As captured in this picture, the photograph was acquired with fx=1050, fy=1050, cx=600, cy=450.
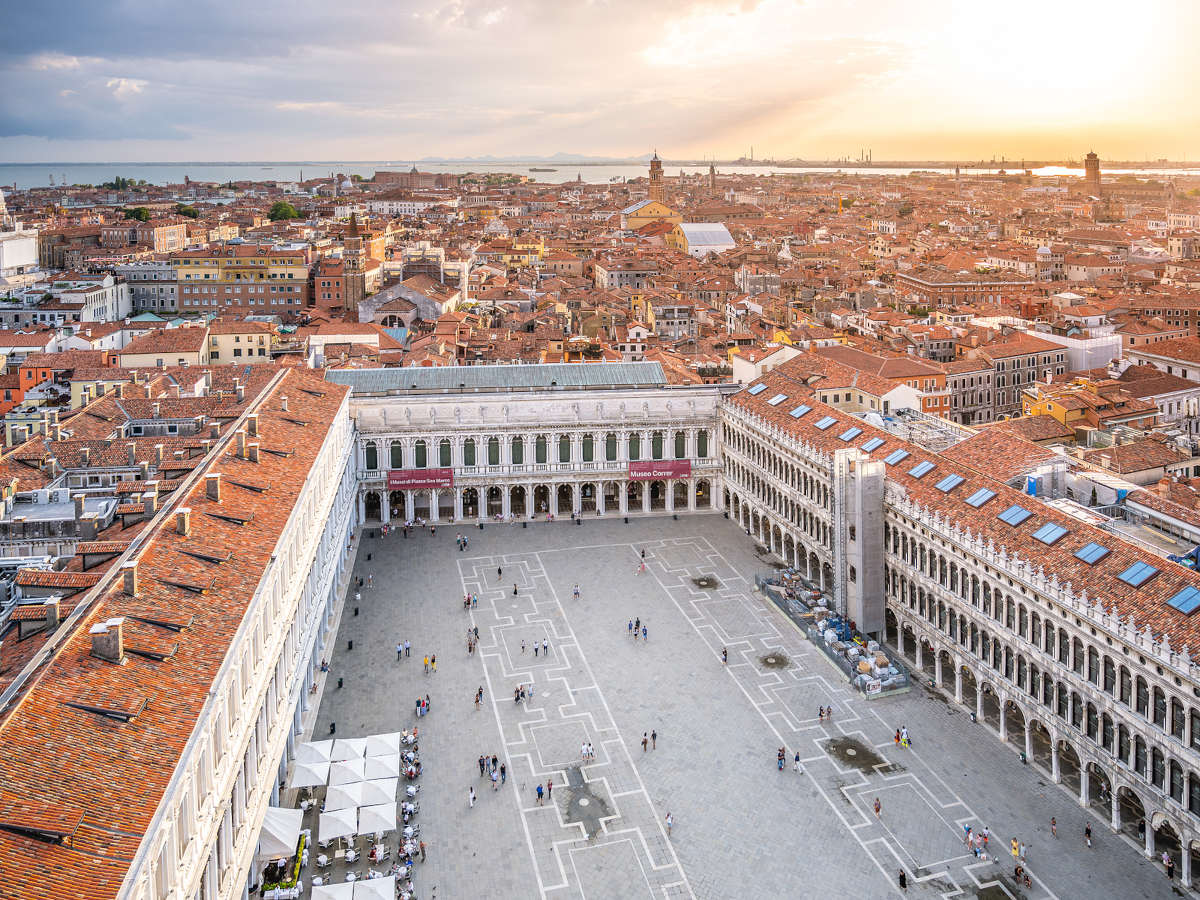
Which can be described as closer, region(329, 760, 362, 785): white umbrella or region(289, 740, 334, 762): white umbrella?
region(329, 760, 362, 785): white umbrella

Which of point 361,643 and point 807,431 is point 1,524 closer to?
point 361,643

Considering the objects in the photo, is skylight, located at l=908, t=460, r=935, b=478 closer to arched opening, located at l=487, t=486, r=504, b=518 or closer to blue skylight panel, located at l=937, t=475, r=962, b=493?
blue skylight panel, located at l=937, t=475, r=962, b=493

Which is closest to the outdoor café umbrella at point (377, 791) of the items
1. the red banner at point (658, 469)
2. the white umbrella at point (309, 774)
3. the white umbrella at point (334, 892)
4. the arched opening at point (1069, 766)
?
the white umbrella at point (309, 774)

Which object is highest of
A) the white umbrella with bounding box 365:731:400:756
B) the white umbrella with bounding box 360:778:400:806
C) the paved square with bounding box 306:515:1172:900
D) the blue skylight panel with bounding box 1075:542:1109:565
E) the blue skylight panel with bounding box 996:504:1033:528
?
the blue skylight panel with bounding box 996:504:1033:528

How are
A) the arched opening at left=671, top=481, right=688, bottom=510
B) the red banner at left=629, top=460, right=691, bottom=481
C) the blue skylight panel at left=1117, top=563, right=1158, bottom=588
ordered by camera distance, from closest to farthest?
the blue skylight panel at left=1117, top=563, right=1158, bottom=588
the red banner at left=629, top=460, right=691, bottom=481
the arched opening at left=671, top=481, right=688, bottom=510

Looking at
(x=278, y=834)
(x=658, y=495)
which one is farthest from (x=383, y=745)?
(x=658, y=495)

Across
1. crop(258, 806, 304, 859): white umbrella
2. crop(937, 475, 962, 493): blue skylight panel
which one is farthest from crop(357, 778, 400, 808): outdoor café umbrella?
crop(937, 475, 962, 493): blue skylight panel
